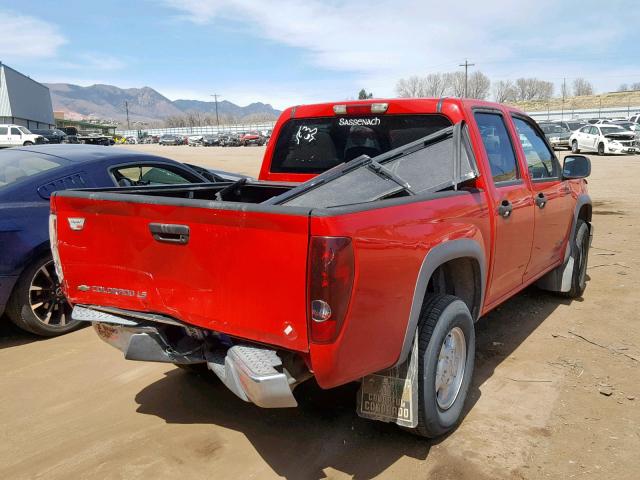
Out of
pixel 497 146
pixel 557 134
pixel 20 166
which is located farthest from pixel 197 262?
pixel 557 134

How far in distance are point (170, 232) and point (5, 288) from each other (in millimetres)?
2484

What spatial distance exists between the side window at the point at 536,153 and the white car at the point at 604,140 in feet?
90.2

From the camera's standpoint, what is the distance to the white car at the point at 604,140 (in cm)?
2894

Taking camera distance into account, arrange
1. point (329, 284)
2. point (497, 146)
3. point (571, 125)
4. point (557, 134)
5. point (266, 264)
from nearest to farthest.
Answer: point (329, 284), point (266, 264), point (497, 146), point (557, 134), point (571, 125)

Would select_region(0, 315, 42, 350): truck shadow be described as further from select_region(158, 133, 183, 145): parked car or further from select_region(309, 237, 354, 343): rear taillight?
select_region(158, 133, 183, 145): parked car

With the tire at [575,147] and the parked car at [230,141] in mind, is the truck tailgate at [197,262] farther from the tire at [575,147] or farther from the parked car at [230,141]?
the parked car at [230,141]

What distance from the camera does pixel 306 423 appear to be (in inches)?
135

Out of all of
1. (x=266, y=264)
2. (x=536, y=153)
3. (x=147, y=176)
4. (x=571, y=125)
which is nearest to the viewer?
(x=266, y=264)

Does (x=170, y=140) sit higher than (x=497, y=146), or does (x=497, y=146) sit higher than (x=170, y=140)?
(x=497, y=146)

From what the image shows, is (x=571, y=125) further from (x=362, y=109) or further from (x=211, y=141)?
(x=211, y=141)

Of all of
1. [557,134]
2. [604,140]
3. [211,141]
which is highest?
[557,134]

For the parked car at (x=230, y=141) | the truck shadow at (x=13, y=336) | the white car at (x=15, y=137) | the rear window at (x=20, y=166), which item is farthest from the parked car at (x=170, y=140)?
the truck shadow at (x=13, y=336)

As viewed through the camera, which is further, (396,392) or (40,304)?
(40,304)

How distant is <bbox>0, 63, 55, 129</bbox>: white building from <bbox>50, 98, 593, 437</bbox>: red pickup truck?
78.8m
